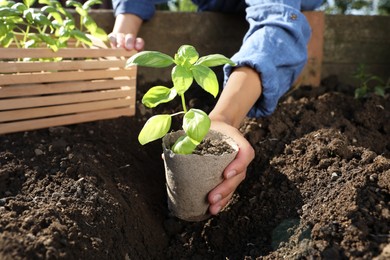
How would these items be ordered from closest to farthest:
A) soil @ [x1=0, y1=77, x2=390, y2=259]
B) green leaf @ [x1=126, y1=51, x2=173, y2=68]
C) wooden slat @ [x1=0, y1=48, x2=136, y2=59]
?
soil @ [x1=0, y1=77, x2=390, y2=259]
green leaf @ [x1=126, y1=51, x2=173, y2=68]
wooden slat @ [x1=0, y1=48, x2=136, y2=59]

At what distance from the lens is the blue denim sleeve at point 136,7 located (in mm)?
2430

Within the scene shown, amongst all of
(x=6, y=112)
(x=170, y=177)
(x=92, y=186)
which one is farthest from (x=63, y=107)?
(x=170, y=177)

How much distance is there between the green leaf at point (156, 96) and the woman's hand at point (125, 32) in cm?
59

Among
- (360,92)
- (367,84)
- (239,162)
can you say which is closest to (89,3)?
(239,162)

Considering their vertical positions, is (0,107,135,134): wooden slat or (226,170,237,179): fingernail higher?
(226,170,237,179): fingernail

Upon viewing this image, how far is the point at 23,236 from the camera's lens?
1.33 metres

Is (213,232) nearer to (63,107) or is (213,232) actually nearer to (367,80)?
(63,107)

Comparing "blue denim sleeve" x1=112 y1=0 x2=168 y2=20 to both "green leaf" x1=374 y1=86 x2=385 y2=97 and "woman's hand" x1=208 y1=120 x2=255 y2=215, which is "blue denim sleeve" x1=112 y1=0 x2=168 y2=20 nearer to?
"woman's hand" x1=208 y1=120 x2=255 y2=215

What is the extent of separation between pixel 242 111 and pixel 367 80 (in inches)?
38.3

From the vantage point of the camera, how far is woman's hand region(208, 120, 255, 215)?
1.57 m

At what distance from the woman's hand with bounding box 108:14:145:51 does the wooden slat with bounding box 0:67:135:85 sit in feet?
0.35

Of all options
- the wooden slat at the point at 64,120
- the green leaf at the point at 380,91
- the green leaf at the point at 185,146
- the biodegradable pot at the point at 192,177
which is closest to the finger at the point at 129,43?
the wooden slat at the point at 64,120

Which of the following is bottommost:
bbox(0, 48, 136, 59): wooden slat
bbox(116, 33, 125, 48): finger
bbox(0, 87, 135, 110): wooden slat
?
bbox(0, 87, 135, 110): wooden slat

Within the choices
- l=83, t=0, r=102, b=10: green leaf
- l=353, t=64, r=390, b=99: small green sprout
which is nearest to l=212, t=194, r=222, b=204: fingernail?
l=83, t=0, r=102, b=10: green leaf
